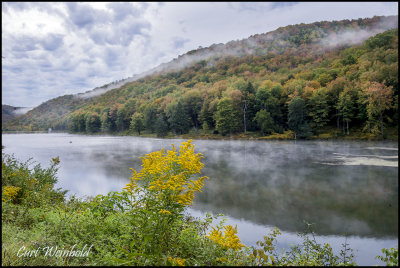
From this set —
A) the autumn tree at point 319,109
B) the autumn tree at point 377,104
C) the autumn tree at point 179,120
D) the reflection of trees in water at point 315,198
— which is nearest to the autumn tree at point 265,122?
the autumn tree at point 319,109

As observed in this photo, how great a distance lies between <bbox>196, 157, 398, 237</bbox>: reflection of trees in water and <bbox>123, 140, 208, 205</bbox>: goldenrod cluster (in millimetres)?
3959

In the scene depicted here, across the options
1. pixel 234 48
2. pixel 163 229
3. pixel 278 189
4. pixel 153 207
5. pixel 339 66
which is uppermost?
pixel 234 48

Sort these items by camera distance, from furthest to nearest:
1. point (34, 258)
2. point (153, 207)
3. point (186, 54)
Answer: point (186, 54) < point (153, 207) < point (34, 258)

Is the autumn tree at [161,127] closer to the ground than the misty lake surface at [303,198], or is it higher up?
higher up

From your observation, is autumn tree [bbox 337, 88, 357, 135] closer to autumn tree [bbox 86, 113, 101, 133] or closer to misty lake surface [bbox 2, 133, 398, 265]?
misty lake surface [bbox 2, 133, 398, 265]

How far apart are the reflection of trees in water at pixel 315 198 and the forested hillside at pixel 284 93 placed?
11.4 m

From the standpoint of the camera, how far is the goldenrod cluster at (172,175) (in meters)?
2.62

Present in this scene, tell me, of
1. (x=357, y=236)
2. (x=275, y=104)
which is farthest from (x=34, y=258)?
(x=275, y=104)

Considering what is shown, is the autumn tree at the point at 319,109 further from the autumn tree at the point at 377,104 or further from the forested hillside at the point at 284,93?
the autumn tree at the point at 377,104

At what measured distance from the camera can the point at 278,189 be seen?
8781 millimetres

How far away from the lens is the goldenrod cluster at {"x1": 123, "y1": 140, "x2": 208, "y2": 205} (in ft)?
8.61

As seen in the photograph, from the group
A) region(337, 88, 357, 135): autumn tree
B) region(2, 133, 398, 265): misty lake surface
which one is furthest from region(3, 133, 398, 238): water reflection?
region(337, 88, 357, 135): autumn tree

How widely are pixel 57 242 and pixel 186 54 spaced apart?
116m

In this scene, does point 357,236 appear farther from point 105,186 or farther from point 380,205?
point 105,186
